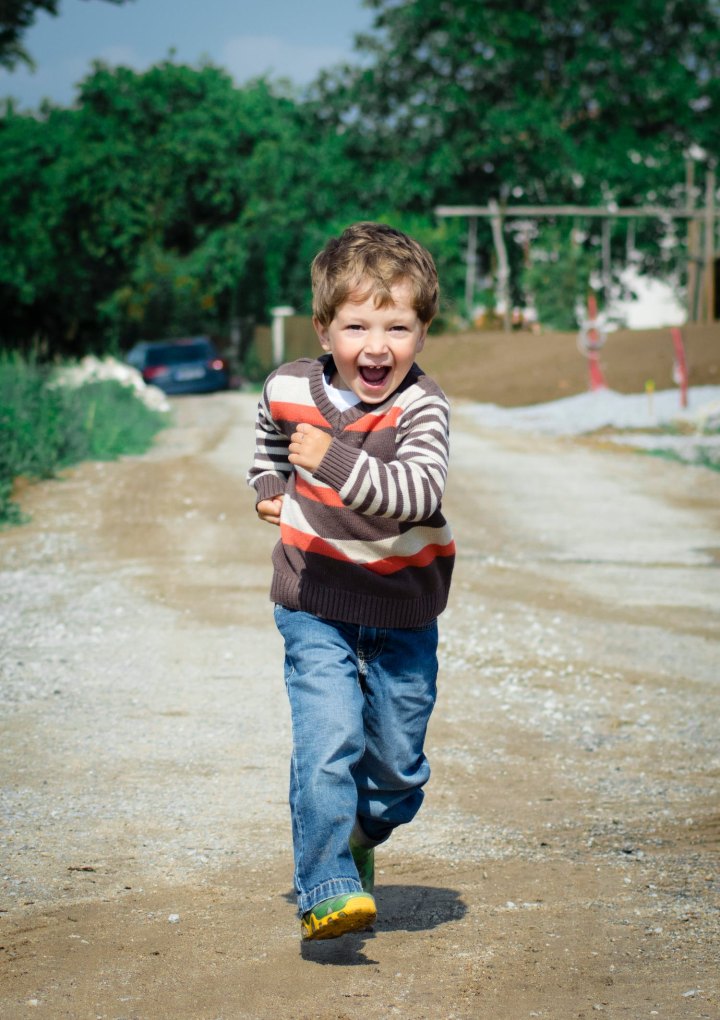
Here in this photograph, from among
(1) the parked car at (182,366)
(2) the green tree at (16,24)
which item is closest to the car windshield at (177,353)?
(1) the parked car at (182,366)

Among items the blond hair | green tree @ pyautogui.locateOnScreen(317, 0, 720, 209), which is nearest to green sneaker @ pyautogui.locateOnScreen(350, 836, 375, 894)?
the blond hair

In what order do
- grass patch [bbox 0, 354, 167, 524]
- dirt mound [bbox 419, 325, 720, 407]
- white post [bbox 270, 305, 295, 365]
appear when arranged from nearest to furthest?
grass patch [bbox 0, 354, 167, 524]
dirt mound [bbox 419, 325, 720, 407]
white post [bbox 270, 305, 295, 365]

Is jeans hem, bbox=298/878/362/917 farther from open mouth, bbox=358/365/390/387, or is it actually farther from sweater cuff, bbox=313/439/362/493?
open mouth, bbox=358/365/390/387

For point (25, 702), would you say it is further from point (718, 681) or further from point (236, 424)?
point (236, 424)

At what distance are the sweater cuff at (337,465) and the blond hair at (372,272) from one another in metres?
0.38

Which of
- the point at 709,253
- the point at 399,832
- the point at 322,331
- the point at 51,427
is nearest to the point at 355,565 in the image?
the point at 322,331

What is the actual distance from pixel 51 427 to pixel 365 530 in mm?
11628

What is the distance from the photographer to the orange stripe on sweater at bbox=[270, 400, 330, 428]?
3.01m

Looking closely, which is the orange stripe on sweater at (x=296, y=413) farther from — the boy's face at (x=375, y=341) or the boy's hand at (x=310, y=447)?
the boy's hand at (x=310, y=447)

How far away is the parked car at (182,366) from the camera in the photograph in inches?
1152

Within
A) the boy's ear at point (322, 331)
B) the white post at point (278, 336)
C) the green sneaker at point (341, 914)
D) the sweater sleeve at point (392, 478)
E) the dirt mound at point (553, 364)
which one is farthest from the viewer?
the white post at point (278, 336)

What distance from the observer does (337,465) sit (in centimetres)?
272

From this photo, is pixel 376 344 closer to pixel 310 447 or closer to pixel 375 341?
pixel 375 341

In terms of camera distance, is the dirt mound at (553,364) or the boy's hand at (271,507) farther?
the dirt mound at (553,364)
